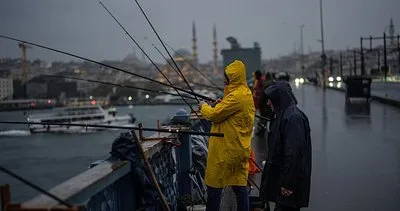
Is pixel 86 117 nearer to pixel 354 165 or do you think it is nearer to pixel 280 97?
pixel 354 165

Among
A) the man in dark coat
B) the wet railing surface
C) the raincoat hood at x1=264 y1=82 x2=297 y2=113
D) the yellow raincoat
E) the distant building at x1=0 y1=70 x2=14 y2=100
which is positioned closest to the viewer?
the wet railing surface

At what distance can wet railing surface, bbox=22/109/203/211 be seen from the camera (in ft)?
9.52

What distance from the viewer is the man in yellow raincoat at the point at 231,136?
4.41m

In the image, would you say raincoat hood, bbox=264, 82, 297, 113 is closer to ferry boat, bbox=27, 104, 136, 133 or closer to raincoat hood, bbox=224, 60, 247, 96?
raincoat hood, bbox=224, 60, 247, 96

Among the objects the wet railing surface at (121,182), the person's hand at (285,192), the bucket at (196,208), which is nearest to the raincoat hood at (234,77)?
the wet railing surface at (121,182)

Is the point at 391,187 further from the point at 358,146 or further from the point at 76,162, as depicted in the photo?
the point at 76,162

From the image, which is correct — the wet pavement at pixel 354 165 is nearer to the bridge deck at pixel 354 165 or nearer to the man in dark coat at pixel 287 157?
the bridge deck at pixel 354 165

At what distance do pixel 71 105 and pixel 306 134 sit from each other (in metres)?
102

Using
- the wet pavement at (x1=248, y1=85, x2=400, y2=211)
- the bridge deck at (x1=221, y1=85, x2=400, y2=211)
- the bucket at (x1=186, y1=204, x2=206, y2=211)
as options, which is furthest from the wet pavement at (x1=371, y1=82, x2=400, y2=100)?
the bucket at (x1=186, y1=204, x2=206, y2=211)

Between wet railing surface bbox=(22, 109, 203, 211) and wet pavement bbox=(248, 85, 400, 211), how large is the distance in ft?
5.30

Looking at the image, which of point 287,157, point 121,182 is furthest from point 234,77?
point 121,182

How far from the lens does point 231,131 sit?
14.5 ft

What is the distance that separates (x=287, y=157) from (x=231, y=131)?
56 centimetres

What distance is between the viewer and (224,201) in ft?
14.9
